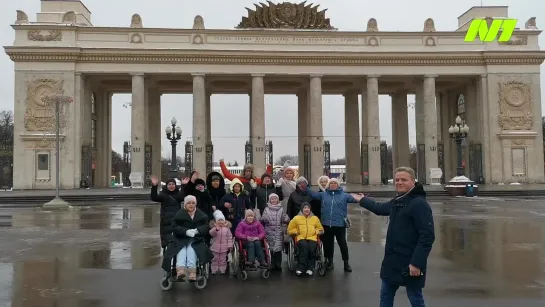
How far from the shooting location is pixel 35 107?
3666 centimetres

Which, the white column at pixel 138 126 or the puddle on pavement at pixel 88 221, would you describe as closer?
the puddle on pavement at pixel 88 221

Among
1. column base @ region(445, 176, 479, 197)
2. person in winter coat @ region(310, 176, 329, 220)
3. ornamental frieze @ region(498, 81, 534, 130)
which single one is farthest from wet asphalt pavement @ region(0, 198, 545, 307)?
ornamental frieze @ region(498, 81, 534, 130)

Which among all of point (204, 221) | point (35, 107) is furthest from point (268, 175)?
point (35, 107)

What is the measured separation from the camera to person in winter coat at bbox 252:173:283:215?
8.89 m

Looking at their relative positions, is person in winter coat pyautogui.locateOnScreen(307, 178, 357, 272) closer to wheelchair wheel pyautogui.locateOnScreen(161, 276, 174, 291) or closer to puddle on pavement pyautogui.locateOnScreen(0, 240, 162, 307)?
wheelchair wheel pyautogui.locateOnScreen(161, 276, 174, 291)

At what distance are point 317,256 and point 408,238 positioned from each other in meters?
3.47

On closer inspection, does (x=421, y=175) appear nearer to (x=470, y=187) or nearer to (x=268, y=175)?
(x=470, y=187)

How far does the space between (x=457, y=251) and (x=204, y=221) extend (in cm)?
538

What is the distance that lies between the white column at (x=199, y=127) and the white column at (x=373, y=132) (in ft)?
42.0

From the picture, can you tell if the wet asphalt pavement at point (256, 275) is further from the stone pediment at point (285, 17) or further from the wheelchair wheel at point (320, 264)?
the stone pediment at point (285, 17)

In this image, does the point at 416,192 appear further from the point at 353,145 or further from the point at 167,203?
the point at 353,145

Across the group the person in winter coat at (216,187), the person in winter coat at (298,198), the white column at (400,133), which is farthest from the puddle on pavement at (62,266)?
the white column at (400,133)

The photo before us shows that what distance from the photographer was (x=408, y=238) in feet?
15.3

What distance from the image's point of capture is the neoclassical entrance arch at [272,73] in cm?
3659
